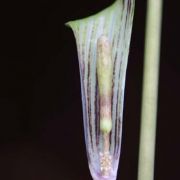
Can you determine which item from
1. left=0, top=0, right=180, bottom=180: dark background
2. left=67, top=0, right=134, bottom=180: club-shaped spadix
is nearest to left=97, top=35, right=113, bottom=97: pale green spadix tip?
left=67, top=0, right=134, bottom=180: club-shaped spadix

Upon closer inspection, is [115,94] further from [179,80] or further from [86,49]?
[179,80]

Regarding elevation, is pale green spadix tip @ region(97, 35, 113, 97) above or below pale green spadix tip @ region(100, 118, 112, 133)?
above

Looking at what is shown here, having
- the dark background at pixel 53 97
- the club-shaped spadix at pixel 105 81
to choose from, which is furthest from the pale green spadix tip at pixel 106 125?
the dark background at pixel 53 97

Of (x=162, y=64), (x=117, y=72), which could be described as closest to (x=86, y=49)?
(x=117, y=72)

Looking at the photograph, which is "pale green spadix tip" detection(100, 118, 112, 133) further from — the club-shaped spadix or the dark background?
the dark background

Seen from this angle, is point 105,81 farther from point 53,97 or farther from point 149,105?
point 53,97

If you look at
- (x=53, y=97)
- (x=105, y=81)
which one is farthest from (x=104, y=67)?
(x=53, y=97)
